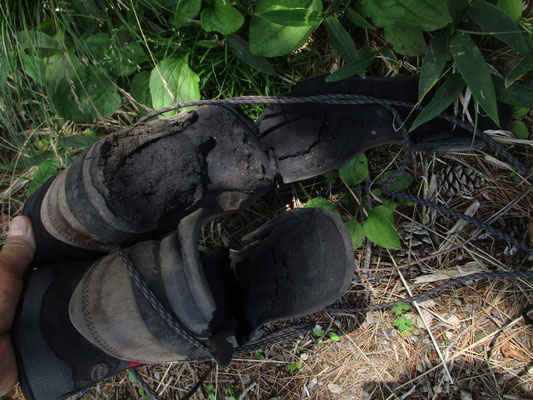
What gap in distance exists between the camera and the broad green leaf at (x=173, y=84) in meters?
1.29

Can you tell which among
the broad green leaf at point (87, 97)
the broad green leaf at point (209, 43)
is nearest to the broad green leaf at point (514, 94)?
the broad green leaf at point (209, 43)

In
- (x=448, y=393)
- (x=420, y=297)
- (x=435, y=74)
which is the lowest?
(x=448, y=393)

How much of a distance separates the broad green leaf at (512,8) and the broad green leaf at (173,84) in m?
0.91

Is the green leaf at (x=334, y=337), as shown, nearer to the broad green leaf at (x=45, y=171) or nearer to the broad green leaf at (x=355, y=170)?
the broad green leaf at (x=355, y=170)

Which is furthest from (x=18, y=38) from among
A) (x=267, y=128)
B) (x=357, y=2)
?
(x=357, y=2)

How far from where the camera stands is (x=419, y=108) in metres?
1.15

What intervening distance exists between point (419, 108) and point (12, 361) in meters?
1.30

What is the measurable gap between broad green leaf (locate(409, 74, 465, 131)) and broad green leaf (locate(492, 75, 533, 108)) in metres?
0.10

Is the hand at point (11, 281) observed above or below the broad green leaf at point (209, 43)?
below

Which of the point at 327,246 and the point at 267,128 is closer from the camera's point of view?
the point at 327,246

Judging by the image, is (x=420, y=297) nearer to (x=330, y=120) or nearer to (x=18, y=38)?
(x=330, y=120)

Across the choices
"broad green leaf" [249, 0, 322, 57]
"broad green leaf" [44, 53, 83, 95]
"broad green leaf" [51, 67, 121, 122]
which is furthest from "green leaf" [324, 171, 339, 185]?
"broad green leaf" [44, 53, 83, 95]

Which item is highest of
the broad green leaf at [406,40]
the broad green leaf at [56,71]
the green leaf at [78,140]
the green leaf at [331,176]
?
the broad green leaf at [56,71]

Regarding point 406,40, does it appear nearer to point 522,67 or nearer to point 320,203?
point 522,67
